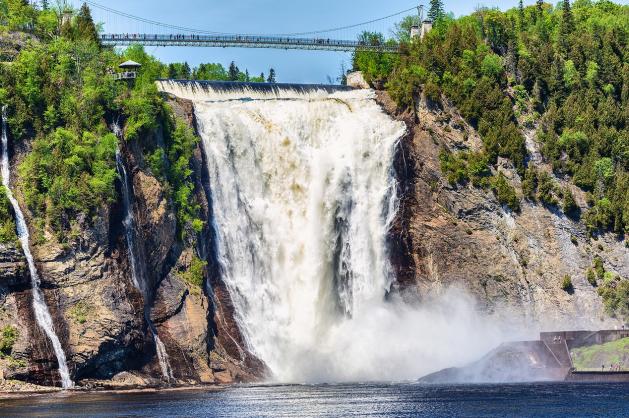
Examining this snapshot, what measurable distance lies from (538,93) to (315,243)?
37173 mm

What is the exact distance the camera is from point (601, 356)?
121812 mm

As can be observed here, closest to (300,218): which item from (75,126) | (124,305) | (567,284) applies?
(75,126)

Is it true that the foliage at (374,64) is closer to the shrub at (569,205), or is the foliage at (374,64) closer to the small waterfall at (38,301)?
the shrub at (569,205)

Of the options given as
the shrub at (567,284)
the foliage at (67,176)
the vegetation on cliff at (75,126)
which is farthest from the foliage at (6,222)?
the shrub at (567,284)

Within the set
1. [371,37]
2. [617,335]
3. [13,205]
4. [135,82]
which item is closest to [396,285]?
[617,335]

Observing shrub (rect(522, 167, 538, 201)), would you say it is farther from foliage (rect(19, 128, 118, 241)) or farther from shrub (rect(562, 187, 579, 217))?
foliage (rect(19, 128, 118, 241))

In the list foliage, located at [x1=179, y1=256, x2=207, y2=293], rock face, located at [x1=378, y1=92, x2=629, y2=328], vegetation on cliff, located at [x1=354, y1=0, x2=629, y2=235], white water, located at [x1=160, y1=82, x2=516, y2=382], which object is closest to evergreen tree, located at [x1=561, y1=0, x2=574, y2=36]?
vegetation on cliff, located at [x1=354, y1=0, x2=629, y2=235]

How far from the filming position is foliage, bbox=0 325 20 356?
107 m

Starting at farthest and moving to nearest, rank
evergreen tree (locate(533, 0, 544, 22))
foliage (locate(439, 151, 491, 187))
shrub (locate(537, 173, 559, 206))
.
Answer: evergreen tree (locate(533, 0, 544, 22)) → shrub (locate(537, 173, 559, 206)) → foliage (locate(439, 151, 491, 187))

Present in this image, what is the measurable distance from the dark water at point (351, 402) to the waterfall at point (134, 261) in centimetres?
543

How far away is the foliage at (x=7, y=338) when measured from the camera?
107 meters

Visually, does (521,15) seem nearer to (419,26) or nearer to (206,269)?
(419,26)

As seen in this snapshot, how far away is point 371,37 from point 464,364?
68.1 metres

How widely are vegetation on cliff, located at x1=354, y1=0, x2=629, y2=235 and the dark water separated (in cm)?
3265
